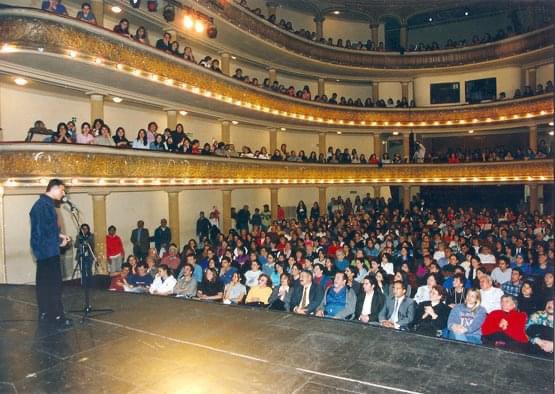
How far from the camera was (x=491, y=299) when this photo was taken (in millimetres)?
7234

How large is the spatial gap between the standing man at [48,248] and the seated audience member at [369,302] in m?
4.34

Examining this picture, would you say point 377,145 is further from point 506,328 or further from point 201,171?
point 506,328

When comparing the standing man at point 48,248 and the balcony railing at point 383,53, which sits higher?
the balcony railing at point 383,53

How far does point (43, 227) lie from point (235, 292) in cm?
414

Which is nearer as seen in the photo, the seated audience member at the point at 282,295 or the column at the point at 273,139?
the seated audience member at the point at 282,295

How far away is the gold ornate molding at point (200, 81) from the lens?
1002 centimetres

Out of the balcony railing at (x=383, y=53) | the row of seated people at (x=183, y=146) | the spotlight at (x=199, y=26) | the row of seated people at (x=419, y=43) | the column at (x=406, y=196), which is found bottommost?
the column at (x=406, y=196)

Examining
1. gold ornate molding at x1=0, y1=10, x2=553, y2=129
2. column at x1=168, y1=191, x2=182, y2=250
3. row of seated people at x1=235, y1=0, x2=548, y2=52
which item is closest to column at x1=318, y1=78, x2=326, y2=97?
row of seated people at x1=235, y1=0, x2=548, y2=52

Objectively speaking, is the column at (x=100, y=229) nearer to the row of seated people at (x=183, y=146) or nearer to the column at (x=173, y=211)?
the row of seated people at (x=183, y=146)

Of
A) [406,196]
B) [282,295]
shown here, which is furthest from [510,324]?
[406,196]

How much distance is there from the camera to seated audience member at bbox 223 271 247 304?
855 centimetres

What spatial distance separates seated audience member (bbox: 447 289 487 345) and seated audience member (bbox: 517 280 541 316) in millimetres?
1165

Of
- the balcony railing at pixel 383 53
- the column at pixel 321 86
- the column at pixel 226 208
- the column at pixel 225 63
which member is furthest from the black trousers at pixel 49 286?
the column at pixel 321 86

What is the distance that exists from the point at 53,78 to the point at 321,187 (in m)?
14.6
